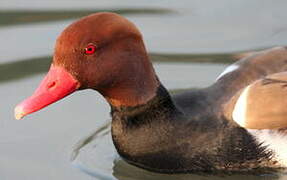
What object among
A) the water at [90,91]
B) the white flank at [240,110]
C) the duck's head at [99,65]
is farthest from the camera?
the water at [90,91]

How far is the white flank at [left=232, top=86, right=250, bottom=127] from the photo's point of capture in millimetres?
6168

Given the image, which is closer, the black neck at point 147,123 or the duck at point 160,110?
the duck at point 160,110

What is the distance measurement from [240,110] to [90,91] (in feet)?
5.57

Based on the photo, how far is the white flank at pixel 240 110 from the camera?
20.2ft

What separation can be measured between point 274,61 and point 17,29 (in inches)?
106

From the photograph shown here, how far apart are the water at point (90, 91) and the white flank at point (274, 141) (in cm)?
16

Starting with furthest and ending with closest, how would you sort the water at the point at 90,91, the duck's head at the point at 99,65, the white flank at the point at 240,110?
the water at the point at 90,91 → the white flank at the point at 240,110 → the duck's head at the point at 99,65

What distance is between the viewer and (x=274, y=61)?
21.8 feet

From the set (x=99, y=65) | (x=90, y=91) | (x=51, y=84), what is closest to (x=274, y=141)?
(x=99, y=65)

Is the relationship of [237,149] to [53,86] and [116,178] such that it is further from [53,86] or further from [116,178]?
[53,86]

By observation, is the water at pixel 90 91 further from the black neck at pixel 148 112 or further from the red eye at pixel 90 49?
the red eye at pixel 90 49

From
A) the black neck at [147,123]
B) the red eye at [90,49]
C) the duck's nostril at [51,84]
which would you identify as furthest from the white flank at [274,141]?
the duck's nostril at [51,84]

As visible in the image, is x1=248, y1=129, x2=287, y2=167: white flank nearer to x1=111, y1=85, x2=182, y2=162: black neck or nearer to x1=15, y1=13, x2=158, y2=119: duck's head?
x1=111, y1=85, x2=182, y2=162: black neck

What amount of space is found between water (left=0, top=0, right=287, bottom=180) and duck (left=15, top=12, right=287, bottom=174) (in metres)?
0.18
